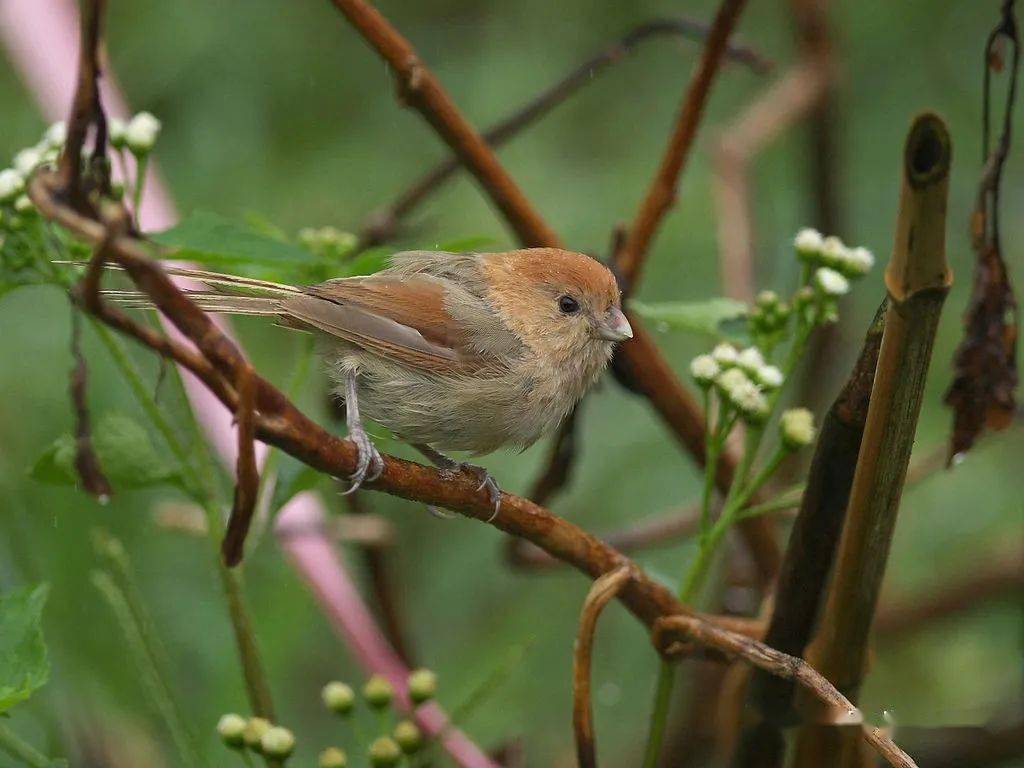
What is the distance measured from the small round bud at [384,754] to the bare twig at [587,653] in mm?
324

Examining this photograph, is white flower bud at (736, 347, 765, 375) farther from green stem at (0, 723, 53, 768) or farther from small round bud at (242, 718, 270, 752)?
green stem at (0, 723, 53, 768)

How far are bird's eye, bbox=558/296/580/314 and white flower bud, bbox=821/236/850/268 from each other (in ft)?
2.72

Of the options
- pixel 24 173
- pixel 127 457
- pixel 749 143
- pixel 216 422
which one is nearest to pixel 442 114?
pixel 24 173

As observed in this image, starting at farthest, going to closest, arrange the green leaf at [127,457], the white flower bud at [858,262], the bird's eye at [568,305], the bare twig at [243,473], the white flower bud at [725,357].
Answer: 1. the bird's eye at [568,305]
2. the white flower bud at [858,262]
3. the white flower bud at [725,357]
4. the green leaf at [127,457]
5. the bare twig at [243,473]

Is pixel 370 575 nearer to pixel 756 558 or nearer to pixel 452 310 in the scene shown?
pixel 452 310

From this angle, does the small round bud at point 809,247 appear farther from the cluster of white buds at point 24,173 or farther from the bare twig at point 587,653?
the cluster of white buds at point 24,173

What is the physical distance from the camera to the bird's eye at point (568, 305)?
328cm

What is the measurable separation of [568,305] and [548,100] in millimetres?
505

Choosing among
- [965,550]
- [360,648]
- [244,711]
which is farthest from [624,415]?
[244,711]

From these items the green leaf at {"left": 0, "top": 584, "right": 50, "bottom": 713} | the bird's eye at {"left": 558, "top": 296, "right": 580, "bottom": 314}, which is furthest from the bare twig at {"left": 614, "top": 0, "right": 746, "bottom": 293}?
the green leaf at {"left": 0, "top": 584, "right": 50, "bottom": 713}

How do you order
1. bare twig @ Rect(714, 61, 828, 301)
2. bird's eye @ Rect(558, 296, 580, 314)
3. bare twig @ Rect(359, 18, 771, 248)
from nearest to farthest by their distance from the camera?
1. bare twig @ Rect(359, 18, 771, 248)
2. bird's eye @ Rect(558, 296, 580, 314)
3. bare twig @ Rect(714, 61, 828, 301)

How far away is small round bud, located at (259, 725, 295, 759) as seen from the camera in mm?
2129

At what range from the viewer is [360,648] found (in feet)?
10.2

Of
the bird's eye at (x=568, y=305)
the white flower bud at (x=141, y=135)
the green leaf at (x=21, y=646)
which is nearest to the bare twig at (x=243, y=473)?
the green leaf at (x=21, y=646)
